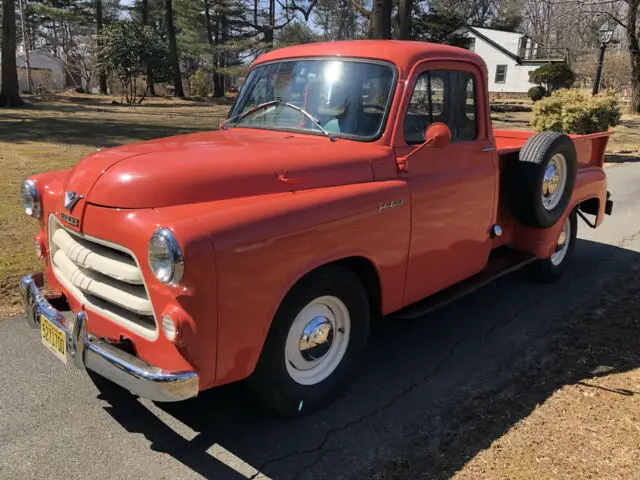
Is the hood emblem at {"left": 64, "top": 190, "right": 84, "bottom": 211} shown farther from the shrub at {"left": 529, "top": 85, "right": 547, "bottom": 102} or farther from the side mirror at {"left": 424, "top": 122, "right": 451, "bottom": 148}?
the shrub at {"left": 529, "top": 85, "right": 547, "bottom": 102}

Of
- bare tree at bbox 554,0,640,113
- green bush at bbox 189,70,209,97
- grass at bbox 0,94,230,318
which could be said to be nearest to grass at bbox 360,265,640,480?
grass at bbox 0,94,230,318

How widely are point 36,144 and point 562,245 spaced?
10961 millimetres

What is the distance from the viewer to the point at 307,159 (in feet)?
10.3

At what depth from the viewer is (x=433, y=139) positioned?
3.42m

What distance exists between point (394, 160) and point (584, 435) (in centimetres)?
187

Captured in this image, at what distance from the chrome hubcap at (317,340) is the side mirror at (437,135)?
1.16 meters

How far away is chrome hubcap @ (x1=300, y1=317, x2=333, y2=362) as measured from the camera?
2998 millimetres

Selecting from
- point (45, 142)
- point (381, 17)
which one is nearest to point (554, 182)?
point (381, 17)

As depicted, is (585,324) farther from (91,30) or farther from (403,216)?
(91,30)

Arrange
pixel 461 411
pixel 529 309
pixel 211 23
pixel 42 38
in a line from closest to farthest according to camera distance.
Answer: pixel 461 411 < pixel 529 309 < pixel 211 23 < pixel 42 38

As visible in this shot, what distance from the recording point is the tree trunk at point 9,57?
19250 millimetres

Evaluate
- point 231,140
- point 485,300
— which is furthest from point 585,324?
point 231,140

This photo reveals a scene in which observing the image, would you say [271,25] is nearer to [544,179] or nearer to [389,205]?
[544,179]

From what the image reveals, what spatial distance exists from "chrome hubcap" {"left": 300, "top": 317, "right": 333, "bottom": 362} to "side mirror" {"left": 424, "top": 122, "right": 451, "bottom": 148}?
50.4 inches
